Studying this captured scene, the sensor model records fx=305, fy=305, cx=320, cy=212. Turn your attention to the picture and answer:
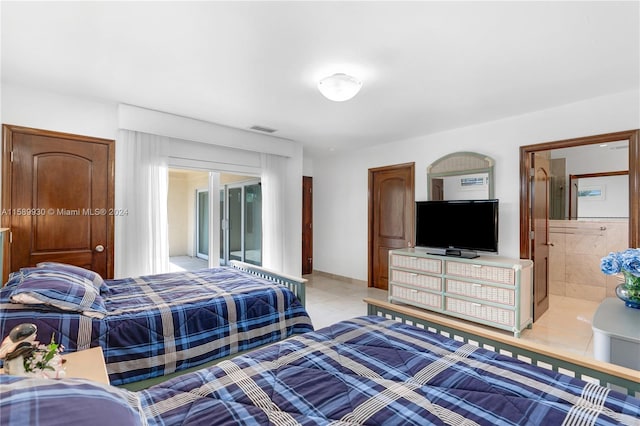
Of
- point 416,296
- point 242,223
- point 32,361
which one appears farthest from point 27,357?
point 242,223

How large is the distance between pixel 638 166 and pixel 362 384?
3.37 m

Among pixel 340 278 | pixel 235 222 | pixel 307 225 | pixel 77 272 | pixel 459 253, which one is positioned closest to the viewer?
pixel 77 272

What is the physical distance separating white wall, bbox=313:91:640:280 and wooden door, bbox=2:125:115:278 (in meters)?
3.61

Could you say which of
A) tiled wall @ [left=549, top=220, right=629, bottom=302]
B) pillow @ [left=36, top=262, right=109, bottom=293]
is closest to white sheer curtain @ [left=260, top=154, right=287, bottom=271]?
pillow @ [left=36, top=262, right=109, bottom=293]

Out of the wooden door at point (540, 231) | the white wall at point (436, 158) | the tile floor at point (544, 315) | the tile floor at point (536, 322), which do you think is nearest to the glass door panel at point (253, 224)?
the tile floor at point (536, 322)

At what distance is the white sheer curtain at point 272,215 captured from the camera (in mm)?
4520

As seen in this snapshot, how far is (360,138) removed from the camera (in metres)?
4.60

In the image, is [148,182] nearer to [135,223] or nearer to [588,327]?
[135,223]

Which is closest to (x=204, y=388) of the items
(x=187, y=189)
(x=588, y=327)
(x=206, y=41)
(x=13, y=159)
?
(x=206, y=41)

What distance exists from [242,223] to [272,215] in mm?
588

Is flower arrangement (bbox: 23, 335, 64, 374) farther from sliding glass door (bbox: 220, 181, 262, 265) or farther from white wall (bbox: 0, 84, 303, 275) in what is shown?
sliding glass door (bbox: 220, 181, 262, 265)

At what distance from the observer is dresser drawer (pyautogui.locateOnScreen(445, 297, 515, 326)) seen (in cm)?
315

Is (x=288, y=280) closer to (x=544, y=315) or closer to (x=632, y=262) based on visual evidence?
(x=632, y=262)

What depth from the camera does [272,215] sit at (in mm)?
4547
